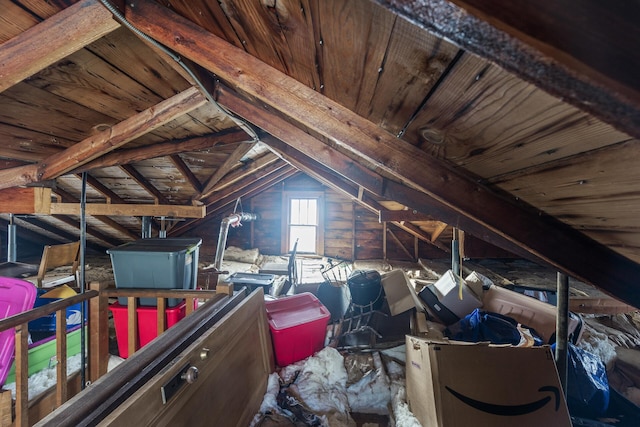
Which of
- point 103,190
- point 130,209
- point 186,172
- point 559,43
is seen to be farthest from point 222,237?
point 559,43

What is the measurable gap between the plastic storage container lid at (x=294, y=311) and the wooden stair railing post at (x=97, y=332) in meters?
1.06

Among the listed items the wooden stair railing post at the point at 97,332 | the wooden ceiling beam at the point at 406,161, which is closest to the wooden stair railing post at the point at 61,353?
the wooden stair railing post at the point at 97,332

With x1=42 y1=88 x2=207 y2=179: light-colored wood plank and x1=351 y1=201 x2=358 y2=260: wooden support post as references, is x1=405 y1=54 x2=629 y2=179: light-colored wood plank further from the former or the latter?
x1=351 y1=201 x2=358 y2=260: wooden support post

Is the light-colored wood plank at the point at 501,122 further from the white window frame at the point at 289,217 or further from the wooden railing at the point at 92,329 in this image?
the white window frame at the point at 289,217

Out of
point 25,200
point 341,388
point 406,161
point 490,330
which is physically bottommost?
point 341,388

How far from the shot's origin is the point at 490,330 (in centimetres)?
211

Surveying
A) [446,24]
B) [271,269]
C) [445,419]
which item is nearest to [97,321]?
[445,419]

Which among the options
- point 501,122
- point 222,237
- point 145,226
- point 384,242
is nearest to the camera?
point 501,122

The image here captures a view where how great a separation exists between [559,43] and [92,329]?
93.4 inches

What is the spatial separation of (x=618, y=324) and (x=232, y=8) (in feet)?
13.0

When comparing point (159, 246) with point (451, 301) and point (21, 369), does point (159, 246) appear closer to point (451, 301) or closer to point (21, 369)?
point (21, 369)

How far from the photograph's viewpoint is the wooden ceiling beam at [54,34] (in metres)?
0.89

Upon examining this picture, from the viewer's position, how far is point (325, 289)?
337 centimetres

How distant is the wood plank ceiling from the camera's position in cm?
25
